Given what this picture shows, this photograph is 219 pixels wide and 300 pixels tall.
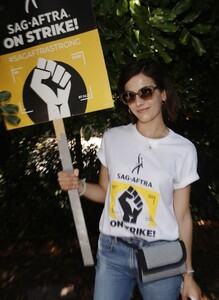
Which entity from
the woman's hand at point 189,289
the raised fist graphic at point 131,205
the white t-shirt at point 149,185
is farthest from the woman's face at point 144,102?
the woman's hand at point 189,289

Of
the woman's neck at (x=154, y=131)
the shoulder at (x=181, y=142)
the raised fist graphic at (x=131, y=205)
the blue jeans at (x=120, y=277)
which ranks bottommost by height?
the blue jeans at (x=120, y=277)

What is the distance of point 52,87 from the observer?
2000 millimetres

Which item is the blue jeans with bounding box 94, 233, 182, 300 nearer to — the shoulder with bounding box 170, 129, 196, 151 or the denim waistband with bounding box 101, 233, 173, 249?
the denim waistband with bounding box 101, 233, 173, 249

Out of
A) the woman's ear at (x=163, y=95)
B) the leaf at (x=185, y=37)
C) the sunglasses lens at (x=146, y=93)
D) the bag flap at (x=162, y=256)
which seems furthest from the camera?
the leaf at (x=185, y=37)

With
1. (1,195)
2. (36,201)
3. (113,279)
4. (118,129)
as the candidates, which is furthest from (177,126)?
(113,279)

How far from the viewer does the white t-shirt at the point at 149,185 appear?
6.10 feet

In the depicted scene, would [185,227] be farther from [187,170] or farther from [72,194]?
[72,194]

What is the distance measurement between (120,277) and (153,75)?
1.05 meters

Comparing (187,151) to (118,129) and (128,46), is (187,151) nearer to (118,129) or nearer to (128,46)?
(118,129)

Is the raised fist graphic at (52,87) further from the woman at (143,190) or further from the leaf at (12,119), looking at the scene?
the woman at (143,190)

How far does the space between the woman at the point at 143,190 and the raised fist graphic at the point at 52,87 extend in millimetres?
291

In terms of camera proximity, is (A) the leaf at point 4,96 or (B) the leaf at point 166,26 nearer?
(A) the leaf at point 4,96

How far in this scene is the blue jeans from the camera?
1.90 m

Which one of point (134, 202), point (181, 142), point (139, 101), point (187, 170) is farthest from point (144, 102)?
point (134, 202)
